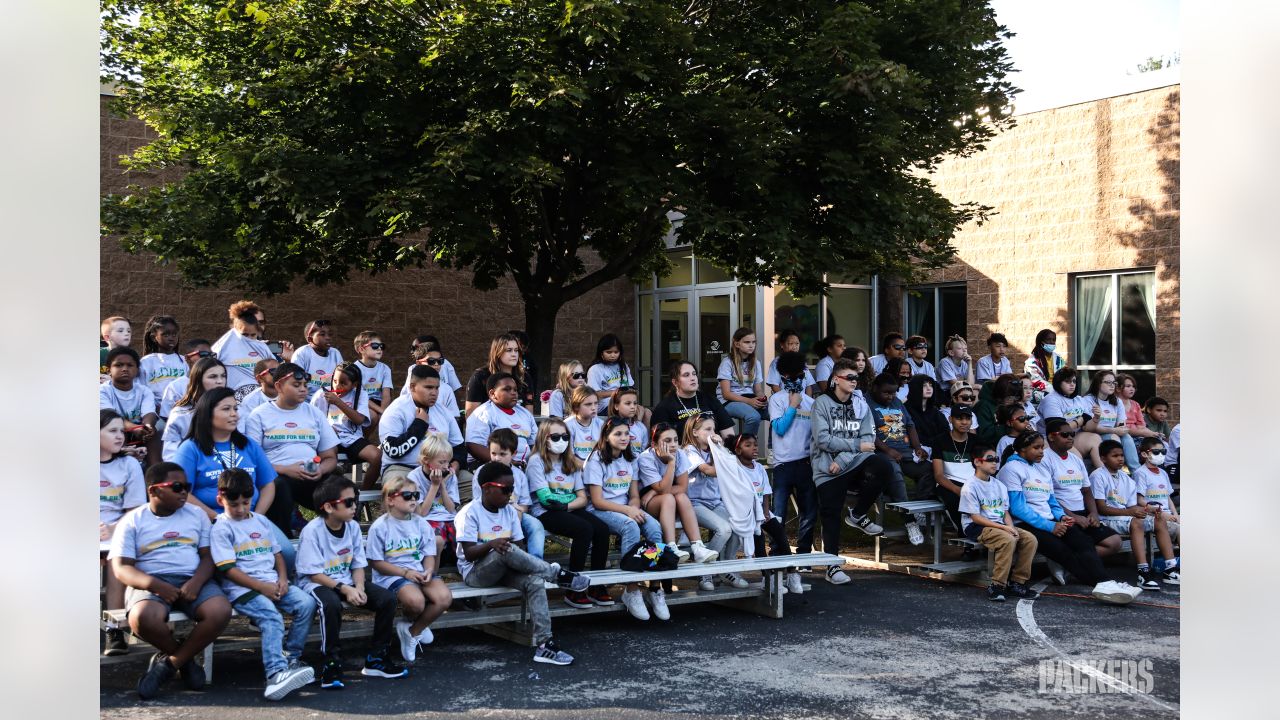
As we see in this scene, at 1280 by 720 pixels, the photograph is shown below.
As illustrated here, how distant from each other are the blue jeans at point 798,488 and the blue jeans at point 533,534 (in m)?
2.89

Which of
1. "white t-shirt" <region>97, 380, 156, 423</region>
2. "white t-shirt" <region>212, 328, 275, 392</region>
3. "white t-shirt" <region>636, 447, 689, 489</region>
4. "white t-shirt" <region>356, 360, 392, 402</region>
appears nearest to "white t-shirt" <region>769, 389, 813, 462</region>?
"white t-shirt" <region>636, 447, 689, 489</region>

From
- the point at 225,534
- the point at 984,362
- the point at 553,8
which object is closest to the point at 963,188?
the point at 984,362

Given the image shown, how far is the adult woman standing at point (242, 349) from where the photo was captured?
8.77 m

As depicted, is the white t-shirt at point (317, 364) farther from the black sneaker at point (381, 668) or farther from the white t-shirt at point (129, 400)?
the black sneaker at point (381, 668)

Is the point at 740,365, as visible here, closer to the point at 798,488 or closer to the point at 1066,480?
the point at 798,488

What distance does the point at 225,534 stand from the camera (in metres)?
5.88

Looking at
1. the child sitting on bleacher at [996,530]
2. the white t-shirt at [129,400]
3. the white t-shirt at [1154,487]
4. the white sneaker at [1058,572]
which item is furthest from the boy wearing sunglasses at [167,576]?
the white t-shirt at [1154,487]

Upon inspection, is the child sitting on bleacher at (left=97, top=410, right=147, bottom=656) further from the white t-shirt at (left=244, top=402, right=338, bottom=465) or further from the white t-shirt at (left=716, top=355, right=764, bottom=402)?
the white t-shirt at (left=716, top=355, right=764, bottom=402)

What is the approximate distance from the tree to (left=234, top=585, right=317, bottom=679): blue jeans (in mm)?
4757

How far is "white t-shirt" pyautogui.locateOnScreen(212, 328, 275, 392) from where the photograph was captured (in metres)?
8.82

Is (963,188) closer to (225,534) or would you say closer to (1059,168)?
(1059,168)

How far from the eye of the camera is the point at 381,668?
606 cm

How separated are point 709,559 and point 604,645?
4.03ft
